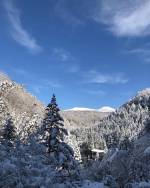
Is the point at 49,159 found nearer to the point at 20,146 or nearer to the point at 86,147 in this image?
the point at 20,146

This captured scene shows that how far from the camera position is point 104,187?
65.7ft

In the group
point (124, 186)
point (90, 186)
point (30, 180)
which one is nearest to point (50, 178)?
point (30, 180)

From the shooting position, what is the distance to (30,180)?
59.3 feet

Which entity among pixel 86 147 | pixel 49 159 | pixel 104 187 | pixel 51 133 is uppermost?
pixel 86 147

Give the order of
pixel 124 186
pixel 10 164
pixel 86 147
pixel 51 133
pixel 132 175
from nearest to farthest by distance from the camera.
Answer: pixel 10 164
pixel 124 186
pixel 132 175
pixel 51 133
pixel 86 147

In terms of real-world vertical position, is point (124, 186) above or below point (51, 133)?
below

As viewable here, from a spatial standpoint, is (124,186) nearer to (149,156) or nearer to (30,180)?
(30,180)

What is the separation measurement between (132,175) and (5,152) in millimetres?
8505

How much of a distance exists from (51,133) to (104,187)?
8.62 m

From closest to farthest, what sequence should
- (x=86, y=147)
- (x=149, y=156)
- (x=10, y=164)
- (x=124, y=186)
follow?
(x=10, y=164)
(x=124, y=186)
(x=149, y=156)
(x=86, y=147)

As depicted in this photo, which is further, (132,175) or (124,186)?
(132,175)

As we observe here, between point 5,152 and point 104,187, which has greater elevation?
point 5,152

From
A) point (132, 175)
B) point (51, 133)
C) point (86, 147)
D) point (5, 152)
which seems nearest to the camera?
point (5, 152)

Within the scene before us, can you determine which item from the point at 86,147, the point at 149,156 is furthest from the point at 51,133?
the point at 86,147
